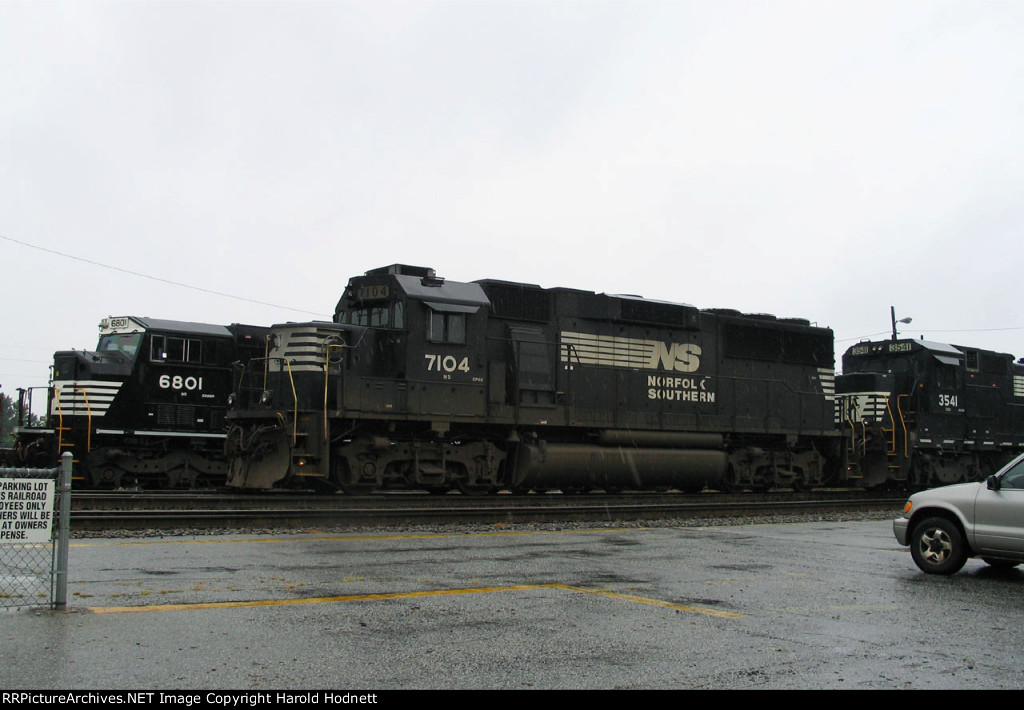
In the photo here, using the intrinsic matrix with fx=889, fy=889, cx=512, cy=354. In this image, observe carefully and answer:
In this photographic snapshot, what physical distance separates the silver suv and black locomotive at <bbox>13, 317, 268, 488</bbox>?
1469 cm

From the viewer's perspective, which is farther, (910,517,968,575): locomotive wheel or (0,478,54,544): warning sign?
(910,517,968,575): locomotive wheel

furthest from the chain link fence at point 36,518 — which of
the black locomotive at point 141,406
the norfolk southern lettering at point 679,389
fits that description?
the norfolk southern lettering at point 679,389

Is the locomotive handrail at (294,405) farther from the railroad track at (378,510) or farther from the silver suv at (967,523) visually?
the silver suv at (967,523)

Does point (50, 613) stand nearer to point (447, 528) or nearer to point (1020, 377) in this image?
point (447, 528)

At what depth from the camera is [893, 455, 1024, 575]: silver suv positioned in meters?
8.38

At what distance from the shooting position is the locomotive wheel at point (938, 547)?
873 cm

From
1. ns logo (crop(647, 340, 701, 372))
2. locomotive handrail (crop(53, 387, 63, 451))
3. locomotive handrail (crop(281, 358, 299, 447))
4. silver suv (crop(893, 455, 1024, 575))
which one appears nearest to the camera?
silver suv (crop(893, 455, 1024, 575))

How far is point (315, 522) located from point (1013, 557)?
8149 mm

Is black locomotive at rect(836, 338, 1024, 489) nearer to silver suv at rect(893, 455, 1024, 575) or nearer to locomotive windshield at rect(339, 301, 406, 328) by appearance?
locomotive windshield at rect(339, 301, 406, 328)

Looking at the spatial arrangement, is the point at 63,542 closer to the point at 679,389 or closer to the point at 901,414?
the point at 679,389

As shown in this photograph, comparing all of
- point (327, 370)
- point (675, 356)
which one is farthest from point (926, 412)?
point (327, 370)

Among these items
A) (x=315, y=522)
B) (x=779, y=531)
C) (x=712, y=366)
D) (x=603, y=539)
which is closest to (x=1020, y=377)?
(x=712, y=366)

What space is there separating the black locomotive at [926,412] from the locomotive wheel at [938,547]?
1356cm

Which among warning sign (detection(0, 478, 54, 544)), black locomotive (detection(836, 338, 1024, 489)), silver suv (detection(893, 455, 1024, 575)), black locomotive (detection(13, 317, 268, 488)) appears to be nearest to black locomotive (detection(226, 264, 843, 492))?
black locomotive (detection(836, 338, 1024, 489))
